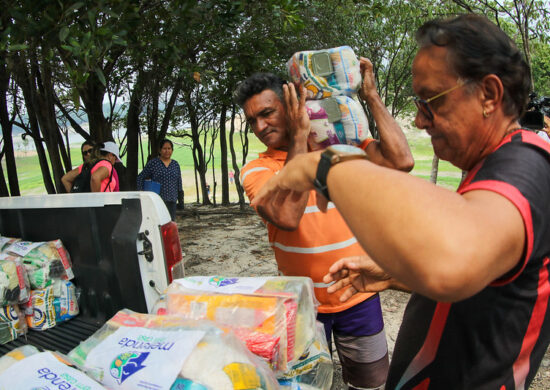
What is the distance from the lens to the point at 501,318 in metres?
0.96

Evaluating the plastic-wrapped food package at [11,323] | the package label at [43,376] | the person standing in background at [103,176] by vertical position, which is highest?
the person standing in background at [103,176]

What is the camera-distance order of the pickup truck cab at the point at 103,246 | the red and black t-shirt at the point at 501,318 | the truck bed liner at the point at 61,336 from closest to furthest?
the red and black t-shirt at the point at 501,318
the pickup truck cab at the point at 103,246
the truck bed liner at the point at 61,336

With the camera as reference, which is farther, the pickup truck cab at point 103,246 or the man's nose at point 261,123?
the man's nose at point 261,123

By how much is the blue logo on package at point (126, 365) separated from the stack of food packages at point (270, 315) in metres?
0.24

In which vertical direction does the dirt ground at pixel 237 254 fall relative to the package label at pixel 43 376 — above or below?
below

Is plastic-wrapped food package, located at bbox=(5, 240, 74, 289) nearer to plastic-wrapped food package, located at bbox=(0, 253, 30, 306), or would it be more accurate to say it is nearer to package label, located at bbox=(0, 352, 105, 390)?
plastic-wrapped food package, located at bbox=(0, 253, 30, 306)

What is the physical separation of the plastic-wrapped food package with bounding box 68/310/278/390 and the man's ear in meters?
0.88

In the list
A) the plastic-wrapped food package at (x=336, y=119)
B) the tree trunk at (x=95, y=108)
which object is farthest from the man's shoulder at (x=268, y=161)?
the tree trunk at (x=95, y=108)

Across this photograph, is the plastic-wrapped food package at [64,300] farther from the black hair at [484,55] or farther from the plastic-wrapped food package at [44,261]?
the black hair at [484,55]

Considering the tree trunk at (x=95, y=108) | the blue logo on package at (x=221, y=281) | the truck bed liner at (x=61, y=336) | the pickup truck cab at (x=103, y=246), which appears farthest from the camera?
the tree trunk at (x=95, y=108)

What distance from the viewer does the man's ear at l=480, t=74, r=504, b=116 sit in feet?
3.00

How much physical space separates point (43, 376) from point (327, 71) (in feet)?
5.34

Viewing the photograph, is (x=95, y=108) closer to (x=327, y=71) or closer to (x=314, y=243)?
(x=327, y=71)

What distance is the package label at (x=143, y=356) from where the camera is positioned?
1.03 metres
